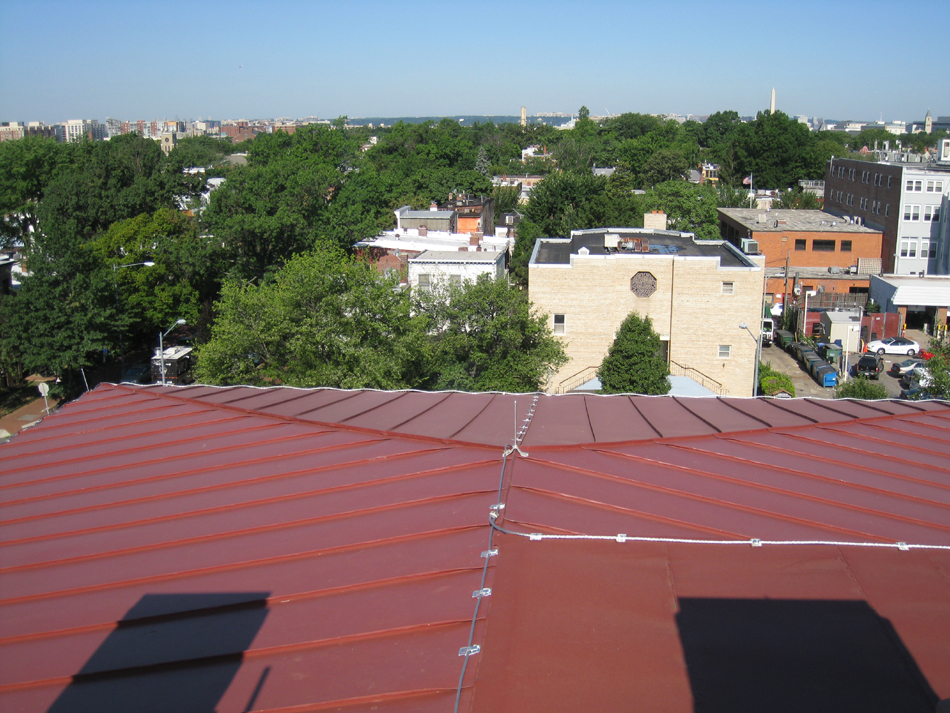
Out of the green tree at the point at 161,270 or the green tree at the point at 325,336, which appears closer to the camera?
the green tree at the point at 325,336

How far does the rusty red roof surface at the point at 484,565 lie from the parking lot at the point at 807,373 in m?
26.2

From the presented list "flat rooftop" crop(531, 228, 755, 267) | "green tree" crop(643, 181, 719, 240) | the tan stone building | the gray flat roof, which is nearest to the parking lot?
the tan stone building

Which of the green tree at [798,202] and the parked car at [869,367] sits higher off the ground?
the green tree at [798,202]

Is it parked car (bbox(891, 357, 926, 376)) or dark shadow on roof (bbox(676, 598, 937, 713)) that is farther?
parked car (bbox(891, 357, 926, 376))

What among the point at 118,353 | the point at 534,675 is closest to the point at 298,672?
the point at 534,675

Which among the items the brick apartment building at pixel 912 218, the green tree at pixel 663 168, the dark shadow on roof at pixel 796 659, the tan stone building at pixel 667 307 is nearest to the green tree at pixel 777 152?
the green tree at pixel 663 168

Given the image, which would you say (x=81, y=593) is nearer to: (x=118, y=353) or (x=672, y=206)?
(x=118, y=353)

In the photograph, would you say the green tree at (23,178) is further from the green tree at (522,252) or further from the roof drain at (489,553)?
the roof drain at (489,553)

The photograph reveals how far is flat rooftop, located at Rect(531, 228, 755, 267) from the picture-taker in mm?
31797

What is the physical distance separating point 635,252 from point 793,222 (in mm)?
28923

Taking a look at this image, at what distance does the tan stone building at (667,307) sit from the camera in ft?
97.5

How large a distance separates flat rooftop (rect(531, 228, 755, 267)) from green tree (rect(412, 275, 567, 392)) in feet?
12.2

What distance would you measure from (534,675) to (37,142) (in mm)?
76023

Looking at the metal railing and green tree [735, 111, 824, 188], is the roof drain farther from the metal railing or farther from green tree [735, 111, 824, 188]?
green tree [735, 111, 824, 188]
